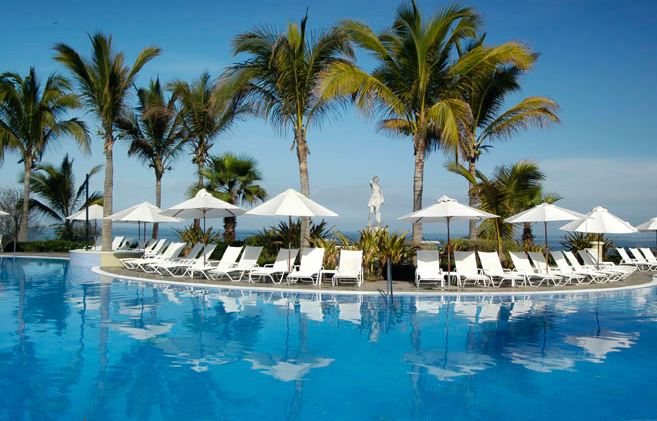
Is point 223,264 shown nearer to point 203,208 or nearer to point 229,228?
point 203,208

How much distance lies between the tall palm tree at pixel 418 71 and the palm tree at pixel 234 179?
7295 mm

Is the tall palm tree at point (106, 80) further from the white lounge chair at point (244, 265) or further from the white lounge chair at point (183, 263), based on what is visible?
the white lounge chair at point (244, 265)

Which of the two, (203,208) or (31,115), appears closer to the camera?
(203,208)

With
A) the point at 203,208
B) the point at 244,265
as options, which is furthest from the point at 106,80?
the point at 244,265

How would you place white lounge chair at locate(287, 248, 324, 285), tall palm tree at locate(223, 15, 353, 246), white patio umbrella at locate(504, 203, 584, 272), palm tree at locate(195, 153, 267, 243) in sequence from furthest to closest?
palm tree at locate(195, 153, 267, 243), tall palm tree at locate(223, 15, 353, 246), white patio umbrella at locate(504, 203, 584, 272), white lounge chair at locate(287, 248, 324, 285)

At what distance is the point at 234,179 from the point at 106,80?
6169 millimetres

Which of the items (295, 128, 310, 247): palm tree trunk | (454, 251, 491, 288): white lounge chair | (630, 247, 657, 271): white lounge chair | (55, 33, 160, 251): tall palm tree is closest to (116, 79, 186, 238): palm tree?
(55, 33, 160, 251): tall palm tree

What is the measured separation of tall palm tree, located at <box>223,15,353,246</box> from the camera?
16.6 metres

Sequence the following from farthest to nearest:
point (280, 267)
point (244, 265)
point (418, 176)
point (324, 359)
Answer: point (418, 176), point (244, 265), point (280, 267), point (324, 359)

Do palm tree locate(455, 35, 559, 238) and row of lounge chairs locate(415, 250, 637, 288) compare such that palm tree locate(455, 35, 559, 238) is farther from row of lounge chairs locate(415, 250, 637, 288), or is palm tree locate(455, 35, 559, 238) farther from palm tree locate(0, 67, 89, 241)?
palm tree locate(0, 67, 89, 241)

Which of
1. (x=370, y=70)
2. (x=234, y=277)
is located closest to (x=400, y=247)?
(x=234, y=277)

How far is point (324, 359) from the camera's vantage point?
7012 mm

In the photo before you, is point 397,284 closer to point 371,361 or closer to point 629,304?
point 629,304

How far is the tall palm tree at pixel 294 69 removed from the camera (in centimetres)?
1664
